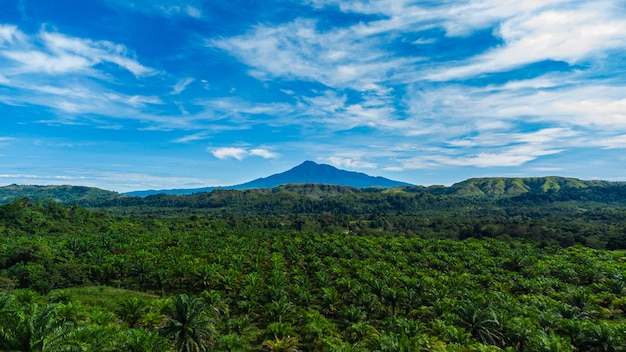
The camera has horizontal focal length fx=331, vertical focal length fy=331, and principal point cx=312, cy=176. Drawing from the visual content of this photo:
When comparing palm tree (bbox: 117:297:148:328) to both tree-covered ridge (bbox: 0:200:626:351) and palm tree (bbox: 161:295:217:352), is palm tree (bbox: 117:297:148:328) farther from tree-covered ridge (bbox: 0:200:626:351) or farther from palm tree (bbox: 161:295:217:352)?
palm tree (bbox: 161:295:217:352)

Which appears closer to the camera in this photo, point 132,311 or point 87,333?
point 87,333

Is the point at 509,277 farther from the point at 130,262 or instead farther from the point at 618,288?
the point at 130,262

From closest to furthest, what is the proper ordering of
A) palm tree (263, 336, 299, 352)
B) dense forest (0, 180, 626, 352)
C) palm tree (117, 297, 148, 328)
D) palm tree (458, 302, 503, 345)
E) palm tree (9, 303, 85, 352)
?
palm tree (9, 303, 85, 352)
dense forest (0, 180, 626, 352)
palm tree (263, 336, 299, 352)
palm tree (458, 302, 503, 345)
palm tree (117, 297, 148, 328)

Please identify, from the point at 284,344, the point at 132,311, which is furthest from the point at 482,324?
the point at 132,311

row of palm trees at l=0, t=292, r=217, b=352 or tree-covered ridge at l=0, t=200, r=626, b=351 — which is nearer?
row of palm trees at l=0, t=292, r=217, b=352

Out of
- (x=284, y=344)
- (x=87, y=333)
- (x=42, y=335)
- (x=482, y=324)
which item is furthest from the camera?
(x=482, y=324)

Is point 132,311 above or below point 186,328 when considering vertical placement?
below

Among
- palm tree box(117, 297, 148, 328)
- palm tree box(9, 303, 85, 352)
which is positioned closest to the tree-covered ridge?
palm tree box(9, 303, 85, 352)

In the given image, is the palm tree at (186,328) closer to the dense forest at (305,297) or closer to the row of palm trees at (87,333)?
the row of palm trees at (87,333)

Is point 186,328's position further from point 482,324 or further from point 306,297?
point 482,324
